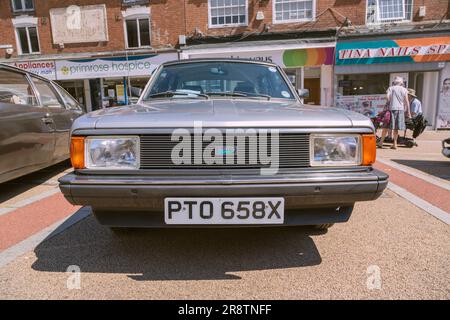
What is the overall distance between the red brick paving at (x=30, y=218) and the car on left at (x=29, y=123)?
47 centimetres

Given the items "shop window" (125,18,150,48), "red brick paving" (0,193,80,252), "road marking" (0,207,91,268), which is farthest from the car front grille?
"shop window" (125,18,150,48)

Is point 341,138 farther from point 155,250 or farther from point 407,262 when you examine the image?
point 155,250

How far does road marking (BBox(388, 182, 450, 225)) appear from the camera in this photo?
10.6 ft

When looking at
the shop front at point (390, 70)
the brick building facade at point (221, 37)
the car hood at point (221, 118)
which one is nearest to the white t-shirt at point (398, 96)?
the shop front at point (390, 70)

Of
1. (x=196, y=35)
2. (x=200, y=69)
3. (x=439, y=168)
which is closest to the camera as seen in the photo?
(x=200, y=69)

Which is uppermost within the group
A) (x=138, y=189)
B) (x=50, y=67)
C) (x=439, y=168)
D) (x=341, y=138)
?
(x=50, y=67)

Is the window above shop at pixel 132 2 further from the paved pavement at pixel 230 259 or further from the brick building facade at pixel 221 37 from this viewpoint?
the paved pavement at pixel 230 259

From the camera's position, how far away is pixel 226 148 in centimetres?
203

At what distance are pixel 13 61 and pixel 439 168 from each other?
16504mm

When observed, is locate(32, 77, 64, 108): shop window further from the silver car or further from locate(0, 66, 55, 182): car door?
the silver car

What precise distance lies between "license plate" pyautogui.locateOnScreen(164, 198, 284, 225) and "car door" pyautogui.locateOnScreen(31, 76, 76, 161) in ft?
10.9
